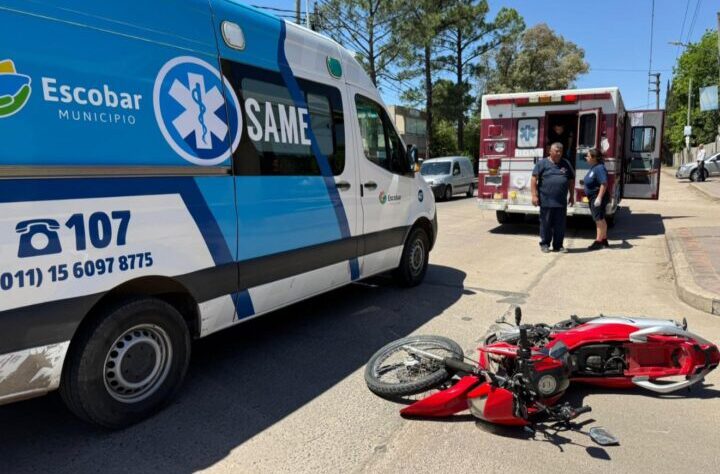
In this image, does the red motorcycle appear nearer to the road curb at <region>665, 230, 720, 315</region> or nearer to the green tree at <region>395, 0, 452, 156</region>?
the road curb at <region>665, 230, 720, 315</region>

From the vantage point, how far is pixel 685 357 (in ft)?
11.9

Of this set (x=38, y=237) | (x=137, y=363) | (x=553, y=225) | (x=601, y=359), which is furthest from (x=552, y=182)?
(x=38, y=237)

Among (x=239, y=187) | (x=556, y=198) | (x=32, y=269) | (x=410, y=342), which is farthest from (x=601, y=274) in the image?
(x=32, y=269)

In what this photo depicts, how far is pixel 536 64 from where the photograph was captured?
4531cm

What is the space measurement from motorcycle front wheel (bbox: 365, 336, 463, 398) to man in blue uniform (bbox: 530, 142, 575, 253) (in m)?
6.20

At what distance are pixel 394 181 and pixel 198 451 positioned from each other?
3730mm

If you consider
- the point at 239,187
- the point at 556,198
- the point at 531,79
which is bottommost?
the point at 556,198

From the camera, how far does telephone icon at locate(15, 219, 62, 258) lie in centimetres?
262

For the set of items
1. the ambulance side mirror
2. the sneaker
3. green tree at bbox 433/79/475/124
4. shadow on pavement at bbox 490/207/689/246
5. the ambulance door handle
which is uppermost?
green tree at bbox 433/79/475/124

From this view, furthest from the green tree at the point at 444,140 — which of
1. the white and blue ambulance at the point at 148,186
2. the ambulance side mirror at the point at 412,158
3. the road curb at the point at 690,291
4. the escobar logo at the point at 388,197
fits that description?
the white and blue ambulance at the point at 148,186

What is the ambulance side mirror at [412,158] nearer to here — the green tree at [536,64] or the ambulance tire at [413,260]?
the ambulance tire at [413,260]

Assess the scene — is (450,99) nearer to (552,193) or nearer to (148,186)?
(552,193)

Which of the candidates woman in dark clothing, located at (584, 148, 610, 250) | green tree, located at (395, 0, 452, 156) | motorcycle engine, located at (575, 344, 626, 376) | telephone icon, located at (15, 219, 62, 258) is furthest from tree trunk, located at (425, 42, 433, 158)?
telephone icon, located at (15, 219, 62, 258)

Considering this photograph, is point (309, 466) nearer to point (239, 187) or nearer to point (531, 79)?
point (239, 187)
